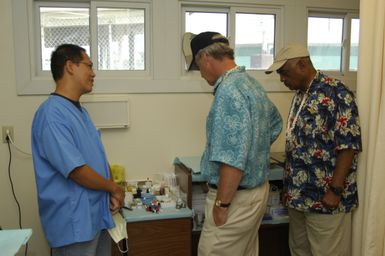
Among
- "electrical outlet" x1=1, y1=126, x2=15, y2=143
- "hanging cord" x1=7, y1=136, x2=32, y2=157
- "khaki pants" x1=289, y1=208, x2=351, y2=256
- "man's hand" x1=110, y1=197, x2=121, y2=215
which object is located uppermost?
"electrical outlet" x1=1, y1=126, x2=15, y2=143

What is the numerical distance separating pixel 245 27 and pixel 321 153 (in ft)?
4.34

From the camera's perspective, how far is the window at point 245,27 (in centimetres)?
267

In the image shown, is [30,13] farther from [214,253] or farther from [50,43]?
[214,253]

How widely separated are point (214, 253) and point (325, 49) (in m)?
1.99

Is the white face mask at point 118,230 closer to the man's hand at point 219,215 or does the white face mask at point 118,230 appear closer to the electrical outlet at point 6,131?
the man's hand at point 219,215

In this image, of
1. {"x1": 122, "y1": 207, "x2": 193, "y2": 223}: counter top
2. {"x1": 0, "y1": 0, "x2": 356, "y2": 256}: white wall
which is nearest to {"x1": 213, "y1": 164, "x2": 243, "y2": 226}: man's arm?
{"x1": 122, "y1": 207, "x2": 193, "y2": 223}: counter top

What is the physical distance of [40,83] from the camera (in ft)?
7.73

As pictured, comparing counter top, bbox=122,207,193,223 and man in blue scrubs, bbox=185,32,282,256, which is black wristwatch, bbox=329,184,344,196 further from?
counter top, bbox=122,207,193,223

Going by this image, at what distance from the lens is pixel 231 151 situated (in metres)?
1.50

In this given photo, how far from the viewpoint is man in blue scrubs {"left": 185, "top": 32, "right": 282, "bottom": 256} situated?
4.96 ft

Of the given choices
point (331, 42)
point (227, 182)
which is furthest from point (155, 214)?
point (331, 42)

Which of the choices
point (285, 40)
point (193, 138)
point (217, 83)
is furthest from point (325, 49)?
point (217, 83)

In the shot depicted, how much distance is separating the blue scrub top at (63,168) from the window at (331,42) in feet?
6.55

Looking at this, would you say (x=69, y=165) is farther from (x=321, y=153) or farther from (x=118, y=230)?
(x=321, y=153)
